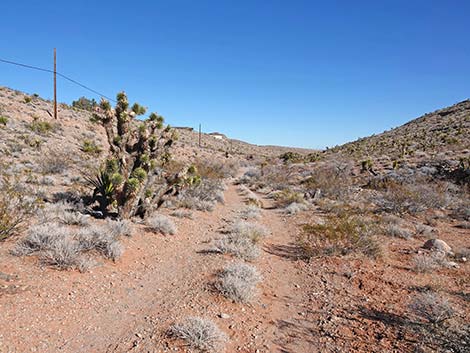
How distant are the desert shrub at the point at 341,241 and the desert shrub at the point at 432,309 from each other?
2.43 m

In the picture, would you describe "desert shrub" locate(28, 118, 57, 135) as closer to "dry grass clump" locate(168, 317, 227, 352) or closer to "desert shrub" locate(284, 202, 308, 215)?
"desert shrub" locate(284, 202, 308, 215)

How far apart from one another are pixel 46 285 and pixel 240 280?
304 cm

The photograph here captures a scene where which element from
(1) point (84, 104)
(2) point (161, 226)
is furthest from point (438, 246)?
(1) point (84, 104)

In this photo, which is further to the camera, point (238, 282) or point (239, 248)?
point (239, 248)

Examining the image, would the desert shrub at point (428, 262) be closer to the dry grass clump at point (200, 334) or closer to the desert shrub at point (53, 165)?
the dry grass clump at point (200, 334)

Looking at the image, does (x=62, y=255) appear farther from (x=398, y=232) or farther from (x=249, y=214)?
(x=398, y=232)

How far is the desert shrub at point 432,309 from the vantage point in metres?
4.01

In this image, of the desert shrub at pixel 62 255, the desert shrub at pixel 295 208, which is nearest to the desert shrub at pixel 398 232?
the desert shrub at pixel 295 208

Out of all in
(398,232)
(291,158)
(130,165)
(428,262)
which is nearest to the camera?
(428,262)

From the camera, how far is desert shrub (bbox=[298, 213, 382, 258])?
22.6ft

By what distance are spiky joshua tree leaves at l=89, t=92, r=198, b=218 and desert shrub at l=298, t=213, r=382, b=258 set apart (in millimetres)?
4400

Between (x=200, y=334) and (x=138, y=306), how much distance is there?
4.28ft

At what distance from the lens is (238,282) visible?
4.83 metres

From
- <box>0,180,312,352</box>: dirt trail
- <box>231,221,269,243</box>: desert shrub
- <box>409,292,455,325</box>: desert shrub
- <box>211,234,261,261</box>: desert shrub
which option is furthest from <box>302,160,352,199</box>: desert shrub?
<box>409,292,455,325</box>: desert shrub
